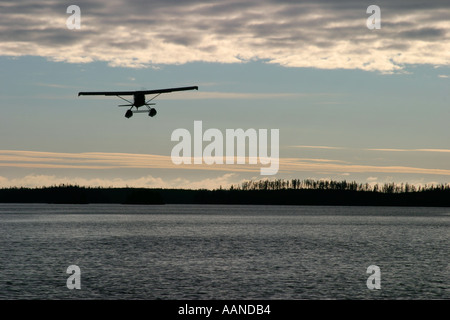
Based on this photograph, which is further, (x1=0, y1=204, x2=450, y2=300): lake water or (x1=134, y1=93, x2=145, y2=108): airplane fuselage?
(x1=134, y1=93, x2=145, y2=108): airplane fuselage

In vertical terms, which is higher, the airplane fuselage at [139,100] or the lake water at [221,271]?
the airplane fuselage at [139,100]

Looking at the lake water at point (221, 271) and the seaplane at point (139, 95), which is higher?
the seaplane at point (139, 95)

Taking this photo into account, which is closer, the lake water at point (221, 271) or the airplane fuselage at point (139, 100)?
the lake water at point (221, 271)

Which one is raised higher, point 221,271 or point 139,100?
point 139,100

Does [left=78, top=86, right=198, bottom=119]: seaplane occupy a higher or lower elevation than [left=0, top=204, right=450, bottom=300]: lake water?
higher

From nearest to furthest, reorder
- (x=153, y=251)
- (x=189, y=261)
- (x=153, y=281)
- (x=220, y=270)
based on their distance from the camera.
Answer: (x=153, y=281) < (x=220, y=270) < (x=189, y=261) < (x=153, y=251)

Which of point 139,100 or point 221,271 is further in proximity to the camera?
point 221,271
